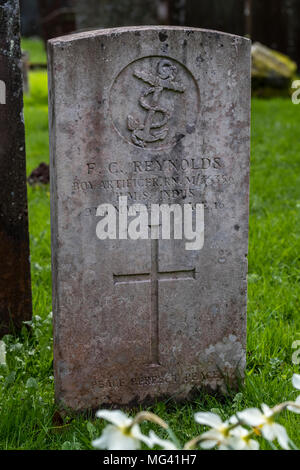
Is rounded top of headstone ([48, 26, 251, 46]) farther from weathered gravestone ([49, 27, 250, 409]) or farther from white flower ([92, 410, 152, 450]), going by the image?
white flower ([92, 410, 152, 450])

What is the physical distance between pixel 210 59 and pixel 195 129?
0.32 m

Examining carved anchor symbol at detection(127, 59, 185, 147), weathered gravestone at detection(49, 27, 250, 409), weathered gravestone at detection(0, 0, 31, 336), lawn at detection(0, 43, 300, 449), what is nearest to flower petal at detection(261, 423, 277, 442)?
lawn at detection(0, 43, 300, 449)

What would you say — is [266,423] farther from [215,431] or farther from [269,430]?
[215,431]

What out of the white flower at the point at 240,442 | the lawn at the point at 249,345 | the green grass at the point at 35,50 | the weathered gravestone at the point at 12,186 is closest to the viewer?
the white flower at the point at 240,442

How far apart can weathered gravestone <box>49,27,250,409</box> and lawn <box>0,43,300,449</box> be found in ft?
0.45

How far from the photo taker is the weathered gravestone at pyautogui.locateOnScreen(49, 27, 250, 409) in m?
2.86

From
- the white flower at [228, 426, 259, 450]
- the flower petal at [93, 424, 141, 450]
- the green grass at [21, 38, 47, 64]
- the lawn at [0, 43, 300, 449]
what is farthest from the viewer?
the green grass at [21, 38, 47, 64]

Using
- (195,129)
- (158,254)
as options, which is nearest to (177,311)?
(158,254)

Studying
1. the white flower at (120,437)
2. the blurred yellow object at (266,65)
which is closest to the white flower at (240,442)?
the white flower at (120,437)

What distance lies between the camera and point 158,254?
313 centimetres

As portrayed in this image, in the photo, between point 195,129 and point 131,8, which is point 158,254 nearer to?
point 195,129

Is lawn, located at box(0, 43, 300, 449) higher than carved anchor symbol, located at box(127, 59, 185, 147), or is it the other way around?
carved anchor symbol, located at box(127, 59, 185, 147)

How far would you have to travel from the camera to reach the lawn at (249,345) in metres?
2.91

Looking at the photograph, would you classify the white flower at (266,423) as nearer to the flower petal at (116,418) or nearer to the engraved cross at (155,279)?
the flower petal at (116,418)
